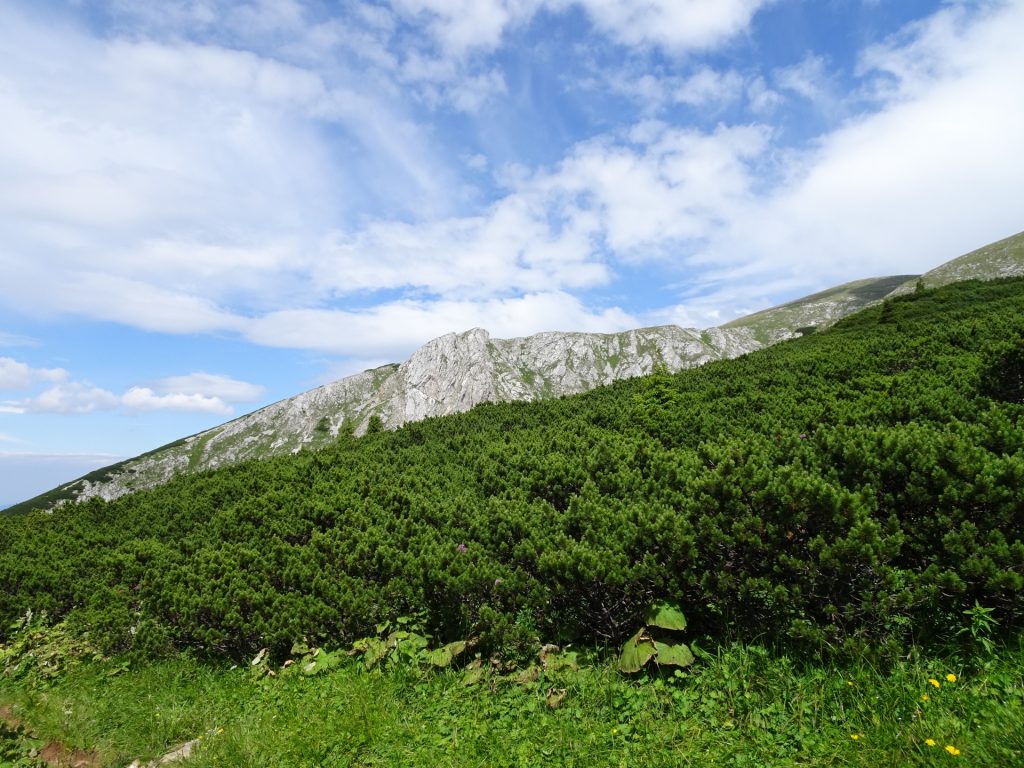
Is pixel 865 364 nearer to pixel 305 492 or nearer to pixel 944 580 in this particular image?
pixel 944 580

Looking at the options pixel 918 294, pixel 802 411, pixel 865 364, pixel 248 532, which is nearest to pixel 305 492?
pixel 248 532

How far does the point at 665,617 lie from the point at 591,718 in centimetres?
114

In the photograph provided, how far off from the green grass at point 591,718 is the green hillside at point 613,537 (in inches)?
17.2

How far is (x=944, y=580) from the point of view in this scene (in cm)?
420

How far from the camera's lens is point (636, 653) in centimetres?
481

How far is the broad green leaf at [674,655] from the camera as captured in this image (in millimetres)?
4703

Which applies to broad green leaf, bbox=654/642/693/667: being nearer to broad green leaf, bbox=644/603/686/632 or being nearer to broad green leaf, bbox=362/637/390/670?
broad green leaf, bbox=644/603/686/632

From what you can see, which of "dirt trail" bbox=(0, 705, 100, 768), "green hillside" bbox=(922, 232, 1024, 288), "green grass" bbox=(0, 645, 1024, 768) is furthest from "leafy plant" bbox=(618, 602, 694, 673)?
"green hillside" bbox=(922, 232, 1024, 288)

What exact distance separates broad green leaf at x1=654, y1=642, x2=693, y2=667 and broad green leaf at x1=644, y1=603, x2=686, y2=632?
16 cm

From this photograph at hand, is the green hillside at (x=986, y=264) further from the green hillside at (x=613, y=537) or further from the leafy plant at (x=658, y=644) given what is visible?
the leafy plant at (x=658, y=644)

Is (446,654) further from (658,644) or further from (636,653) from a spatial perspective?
(658,644)

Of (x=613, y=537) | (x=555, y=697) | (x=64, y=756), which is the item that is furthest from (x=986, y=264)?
(x=64, y=756)

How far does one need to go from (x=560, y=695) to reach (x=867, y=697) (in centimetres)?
249

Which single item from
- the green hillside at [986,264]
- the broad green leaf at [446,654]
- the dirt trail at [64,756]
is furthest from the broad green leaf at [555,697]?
the green hillside at [986,264]
